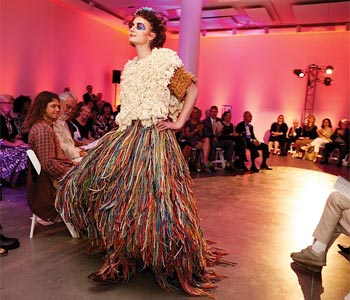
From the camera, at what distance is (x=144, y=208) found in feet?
6.43

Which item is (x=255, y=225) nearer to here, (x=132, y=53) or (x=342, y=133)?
(x=342, y=133)

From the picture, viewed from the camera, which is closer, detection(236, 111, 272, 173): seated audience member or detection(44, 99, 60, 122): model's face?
detection(44, 99, 60, 122): model's face

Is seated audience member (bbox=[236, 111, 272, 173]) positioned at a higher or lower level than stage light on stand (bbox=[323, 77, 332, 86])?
lower

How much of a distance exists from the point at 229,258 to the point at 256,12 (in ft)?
24.3

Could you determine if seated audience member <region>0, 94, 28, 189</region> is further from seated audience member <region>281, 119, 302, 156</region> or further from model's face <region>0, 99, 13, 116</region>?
seated audience member <region>281, 119, 302, 156</region>

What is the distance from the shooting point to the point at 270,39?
36.0ft

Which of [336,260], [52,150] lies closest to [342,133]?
[336,260]

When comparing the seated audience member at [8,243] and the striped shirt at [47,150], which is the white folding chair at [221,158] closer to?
the striped shirt at [47,150]

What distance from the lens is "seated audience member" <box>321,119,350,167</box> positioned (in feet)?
28.7

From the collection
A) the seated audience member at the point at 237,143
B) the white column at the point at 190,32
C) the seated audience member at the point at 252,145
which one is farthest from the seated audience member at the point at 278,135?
the white column at the point at 190,32

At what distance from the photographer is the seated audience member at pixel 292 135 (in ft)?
32.8

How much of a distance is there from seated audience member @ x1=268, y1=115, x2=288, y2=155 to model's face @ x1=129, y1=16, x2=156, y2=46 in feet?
27.3

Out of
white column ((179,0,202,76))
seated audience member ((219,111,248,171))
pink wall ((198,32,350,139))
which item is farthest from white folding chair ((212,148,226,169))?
pink wall ((198,32,350,139))

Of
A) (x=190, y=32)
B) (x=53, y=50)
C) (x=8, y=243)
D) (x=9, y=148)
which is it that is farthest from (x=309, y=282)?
(x=53, y=50)
